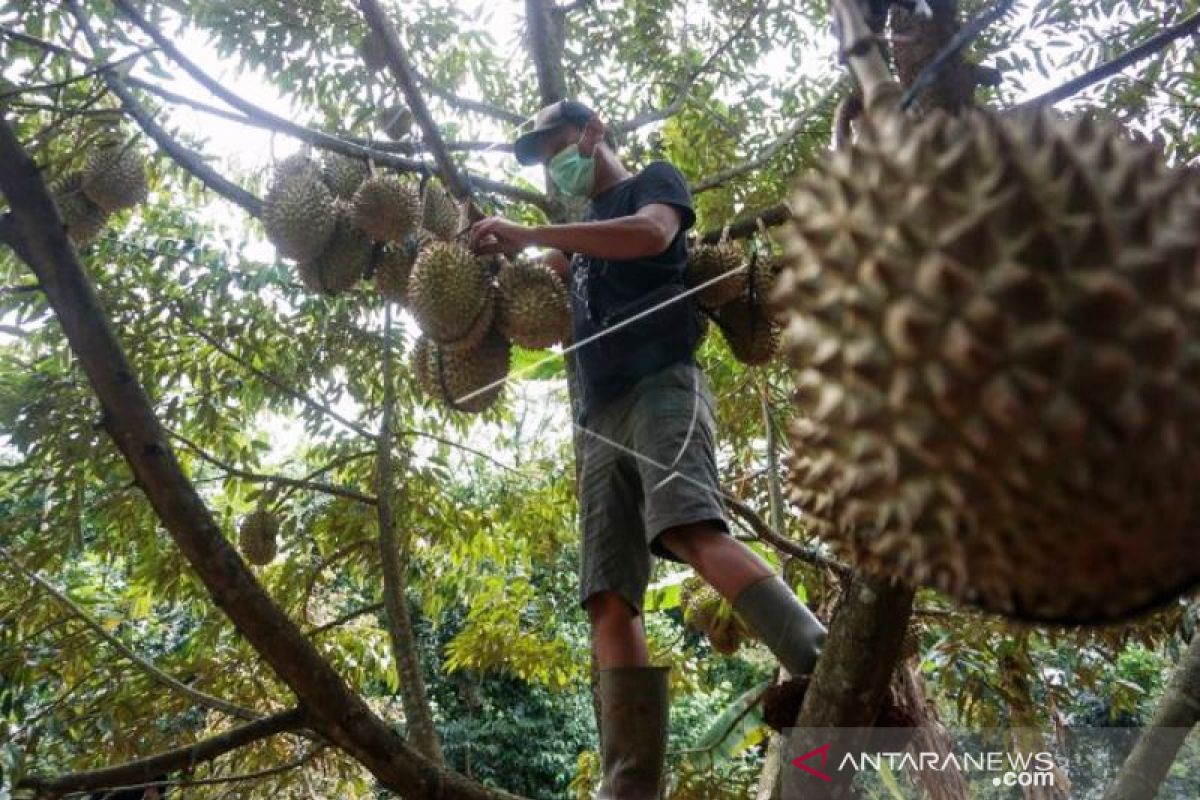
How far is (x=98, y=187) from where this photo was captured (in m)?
2.91

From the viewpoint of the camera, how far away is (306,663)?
1653mm

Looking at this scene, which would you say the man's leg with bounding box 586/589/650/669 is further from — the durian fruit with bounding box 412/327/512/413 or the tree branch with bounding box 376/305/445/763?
the durian fruit with bounding box 412/327/512/413

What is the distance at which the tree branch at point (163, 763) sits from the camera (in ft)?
5.05

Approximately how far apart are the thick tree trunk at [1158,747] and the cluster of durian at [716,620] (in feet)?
5.00

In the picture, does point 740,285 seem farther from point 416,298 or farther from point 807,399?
point 807,399

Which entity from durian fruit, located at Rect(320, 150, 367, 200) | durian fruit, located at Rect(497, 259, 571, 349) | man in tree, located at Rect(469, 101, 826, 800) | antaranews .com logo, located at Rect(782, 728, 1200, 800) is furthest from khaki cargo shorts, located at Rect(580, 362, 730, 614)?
durian fruit, located at Rect(320, 150, 367, 200)

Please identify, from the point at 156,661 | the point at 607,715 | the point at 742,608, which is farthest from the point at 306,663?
the point at 156,661

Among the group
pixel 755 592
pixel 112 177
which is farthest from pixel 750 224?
pixel 112 177

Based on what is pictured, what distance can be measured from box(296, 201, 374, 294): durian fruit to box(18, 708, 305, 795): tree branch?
4.44 ft

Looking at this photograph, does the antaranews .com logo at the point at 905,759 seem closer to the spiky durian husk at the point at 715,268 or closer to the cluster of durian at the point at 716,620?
the cluster of durian at the point at 716,620

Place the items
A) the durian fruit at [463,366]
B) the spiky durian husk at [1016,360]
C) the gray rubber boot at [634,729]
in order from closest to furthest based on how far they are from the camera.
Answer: the spiky durian husk at [1016,360], the gray rubber boot at [634,729], the durian fruit at [463,366]

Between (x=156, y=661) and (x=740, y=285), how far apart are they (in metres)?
2.51

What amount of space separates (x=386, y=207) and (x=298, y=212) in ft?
0.79

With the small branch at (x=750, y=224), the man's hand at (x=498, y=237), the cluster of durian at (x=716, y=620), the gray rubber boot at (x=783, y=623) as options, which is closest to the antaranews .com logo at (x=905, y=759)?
the gray rubber boot at (x=783, y=623)
